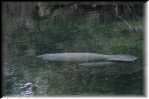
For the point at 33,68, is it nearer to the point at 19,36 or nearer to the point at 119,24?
the point at 19,36

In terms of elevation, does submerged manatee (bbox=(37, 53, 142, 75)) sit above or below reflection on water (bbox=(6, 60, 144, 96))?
above

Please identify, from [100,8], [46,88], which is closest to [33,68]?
[46,88]

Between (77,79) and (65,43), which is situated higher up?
(65,43)

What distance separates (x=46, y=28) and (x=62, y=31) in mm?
68

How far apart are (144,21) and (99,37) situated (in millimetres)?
195

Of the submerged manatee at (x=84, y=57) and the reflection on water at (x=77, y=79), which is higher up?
the submerged manatee at (x=84, y=57)

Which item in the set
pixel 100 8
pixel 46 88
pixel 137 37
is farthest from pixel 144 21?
pixel 46 88

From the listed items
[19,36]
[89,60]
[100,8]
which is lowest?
[89,60]

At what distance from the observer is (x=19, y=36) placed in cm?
151

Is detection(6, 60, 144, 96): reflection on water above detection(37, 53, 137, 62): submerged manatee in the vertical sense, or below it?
below

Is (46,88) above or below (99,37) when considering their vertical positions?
below

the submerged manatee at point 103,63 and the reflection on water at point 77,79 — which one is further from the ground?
the submerged manatee at point 103,63

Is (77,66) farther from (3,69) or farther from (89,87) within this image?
(3,69)

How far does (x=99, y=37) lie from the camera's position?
1506 millimetres
